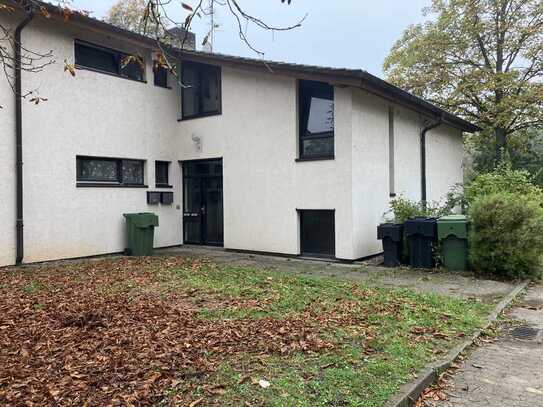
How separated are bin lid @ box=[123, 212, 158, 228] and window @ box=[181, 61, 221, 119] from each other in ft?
11.6

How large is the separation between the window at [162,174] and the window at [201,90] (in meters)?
1.68

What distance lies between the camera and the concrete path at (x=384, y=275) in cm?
765

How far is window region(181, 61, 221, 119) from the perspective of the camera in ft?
43.8

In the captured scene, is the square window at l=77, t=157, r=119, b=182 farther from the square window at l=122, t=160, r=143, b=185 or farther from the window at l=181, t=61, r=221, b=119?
the window at l=181, t=61, r=221, b=119

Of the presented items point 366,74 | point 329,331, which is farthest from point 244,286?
point 366,74

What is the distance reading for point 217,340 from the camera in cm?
474

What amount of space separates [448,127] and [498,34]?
27.3 ft

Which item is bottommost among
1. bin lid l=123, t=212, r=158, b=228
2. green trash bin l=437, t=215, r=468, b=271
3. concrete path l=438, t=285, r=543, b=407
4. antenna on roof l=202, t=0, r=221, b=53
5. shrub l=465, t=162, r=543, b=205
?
concrete path l=438, t=285, r=543, b=407

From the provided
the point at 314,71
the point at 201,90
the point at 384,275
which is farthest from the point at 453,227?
the point at 201,90

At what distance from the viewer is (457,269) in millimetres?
9398

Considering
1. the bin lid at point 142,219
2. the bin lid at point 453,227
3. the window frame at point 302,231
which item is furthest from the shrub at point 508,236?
the bin lid at point 142,219

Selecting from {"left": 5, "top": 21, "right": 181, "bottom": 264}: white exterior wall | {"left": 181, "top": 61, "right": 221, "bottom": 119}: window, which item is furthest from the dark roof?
{"left": 5, "top": 21, "right": 181, "bottom": 264}: white exterior wall

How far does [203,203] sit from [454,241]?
7661mm

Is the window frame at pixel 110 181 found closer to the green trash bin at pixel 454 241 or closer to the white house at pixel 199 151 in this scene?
the white house at pixel 199 151
